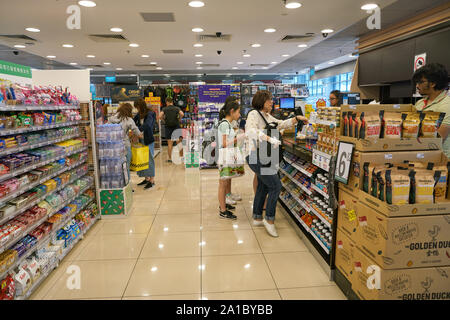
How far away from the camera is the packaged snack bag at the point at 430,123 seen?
2275mm

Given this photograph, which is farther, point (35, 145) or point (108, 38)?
point (108, 38)

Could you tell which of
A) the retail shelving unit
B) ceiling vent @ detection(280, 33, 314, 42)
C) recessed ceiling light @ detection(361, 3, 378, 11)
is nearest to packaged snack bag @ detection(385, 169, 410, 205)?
the retail shelving unit

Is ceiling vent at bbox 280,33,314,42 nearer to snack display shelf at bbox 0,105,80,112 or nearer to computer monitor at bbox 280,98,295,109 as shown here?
computer monitor at bbox 280,98,295,109

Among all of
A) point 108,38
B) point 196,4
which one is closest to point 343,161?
point 196,4

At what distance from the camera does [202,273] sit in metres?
2.92

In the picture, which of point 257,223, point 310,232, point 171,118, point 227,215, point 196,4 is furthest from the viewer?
point 171,118

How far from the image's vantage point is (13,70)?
3.26 metres

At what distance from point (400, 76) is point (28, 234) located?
20.9 ft

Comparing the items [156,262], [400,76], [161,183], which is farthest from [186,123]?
[156,262]

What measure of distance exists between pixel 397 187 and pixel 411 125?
2.01 ft

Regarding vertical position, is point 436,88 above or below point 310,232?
above

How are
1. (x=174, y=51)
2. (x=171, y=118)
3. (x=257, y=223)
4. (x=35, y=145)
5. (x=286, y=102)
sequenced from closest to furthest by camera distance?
1. (x=35, y=145)
2. (x=257, y=223)
3. (x=286, y=102)
4. (x=171, y=118)
5. (x=174, y=51)

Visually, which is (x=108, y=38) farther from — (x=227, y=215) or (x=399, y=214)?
(x=399, y=214)
